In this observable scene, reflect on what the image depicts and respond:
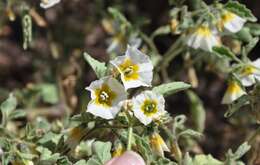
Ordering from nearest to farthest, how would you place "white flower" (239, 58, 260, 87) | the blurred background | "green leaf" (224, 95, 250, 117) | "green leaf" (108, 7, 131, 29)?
"green leaf" (224, 95, 250, 117)
"white flower" (239, 58, 260, 87)
"green leaf" (108, 7, 131, 29)
the blurred background

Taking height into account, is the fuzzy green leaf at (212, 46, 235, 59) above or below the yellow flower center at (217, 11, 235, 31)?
below

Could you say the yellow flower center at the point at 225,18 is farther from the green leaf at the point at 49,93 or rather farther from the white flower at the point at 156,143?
Answer: the green leaf at the point at 49,93

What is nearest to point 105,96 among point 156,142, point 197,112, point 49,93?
point 156,142

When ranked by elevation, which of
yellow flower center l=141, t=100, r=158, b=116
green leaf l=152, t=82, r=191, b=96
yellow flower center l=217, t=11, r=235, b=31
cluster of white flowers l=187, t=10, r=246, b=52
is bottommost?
yellow flower center l=141, t=100, r=158, b=116

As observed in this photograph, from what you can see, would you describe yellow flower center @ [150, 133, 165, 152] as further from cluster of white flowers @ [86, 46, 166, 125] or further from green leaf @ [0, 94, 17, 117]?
green leaf @ [0, 94, 17, 117]

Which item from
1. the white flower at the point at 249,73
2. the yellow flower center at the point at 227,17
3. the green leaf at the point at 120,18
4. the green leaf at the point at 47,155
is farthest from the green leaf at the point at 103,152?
the green leaf at the point at 120,18

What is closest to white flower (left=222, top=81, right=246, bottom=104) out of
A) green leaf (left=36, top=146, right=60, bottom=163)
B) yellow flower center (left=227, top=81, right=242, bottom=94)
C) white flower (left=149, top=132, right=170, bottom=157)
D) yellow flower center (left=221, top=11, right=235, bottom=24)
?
yellow flower center (left=227, top=81, right=242, bottom=94)
